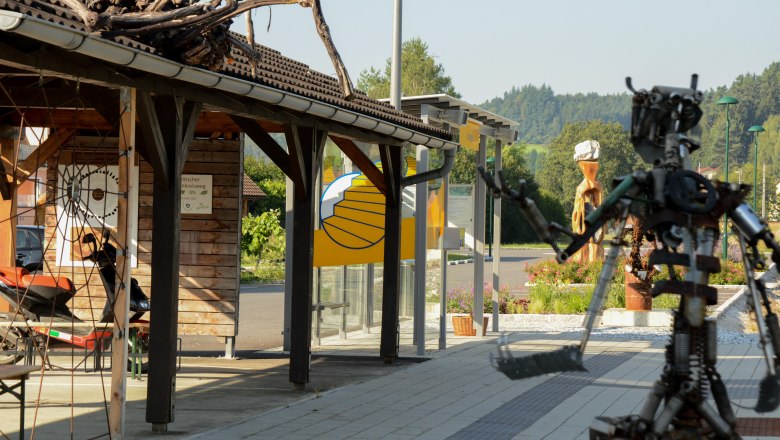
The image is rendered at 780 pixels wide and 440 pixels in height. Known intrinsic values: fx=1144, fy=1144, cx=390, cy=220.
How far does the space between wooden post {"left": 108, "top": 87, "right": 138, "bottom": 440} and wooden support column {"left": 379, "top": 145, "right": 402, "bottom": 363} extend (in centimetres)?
667

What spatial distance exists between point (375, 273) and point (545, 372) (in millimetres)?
14427

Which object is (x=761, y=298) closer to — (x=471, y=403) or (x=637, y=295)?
(x=471, y=403)

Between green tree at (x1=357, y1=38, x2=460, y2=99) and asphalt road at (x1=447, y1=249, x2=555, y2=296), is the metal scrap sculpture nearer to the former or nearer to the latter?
asphalt road at (x1=447, y1=249, x2=555, y2=296)

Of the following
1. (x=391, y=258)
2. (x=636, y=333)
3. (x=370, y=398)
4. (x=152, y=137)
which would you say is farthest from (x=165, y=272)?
(x=636, y=333)

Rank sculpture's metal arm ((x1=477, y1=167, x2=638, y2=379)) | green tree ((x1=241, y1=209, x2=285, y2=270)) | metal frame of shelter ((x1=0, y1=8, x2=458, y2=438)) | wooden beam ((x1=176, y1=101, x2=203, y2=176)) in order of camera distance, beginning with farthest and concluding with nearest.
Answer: green tree ((x1=241, y1=209, x2=285, y2=270))
wooden beam ((x1=176, y1=101, x2=203, y2=176))
metal frame of shelter ((x1=0, y1=8, x2=458, y2=438))
sculpture's metal arm ((x1=477, y1=167, x2=638, y2=379))

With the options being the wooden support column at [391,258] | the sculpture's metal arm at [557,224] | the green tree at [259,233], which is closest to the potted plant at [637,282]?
the wooden support column at [391,258]

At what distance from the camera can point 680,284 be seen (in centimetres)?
481

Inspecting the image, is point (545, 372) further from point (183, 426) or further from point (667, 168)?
point (183, 426)

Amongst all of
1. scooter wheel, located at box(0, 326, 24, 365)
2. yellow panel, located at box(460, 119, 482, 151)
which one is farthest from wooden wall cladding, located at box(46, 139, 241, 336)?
yellow panel, located at box(460, 119, 482, 151)

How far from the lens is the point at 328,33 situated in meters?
8.54

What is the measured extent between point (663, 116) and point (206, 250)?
10479 millimetres

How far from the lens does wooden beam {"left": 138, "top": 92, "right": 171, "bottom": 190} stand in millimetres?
8547

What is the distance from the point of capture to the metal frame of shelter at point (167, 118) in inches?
281

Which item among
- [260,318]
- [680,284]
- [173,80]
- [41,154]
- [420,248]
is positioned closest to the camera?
[680,284]
